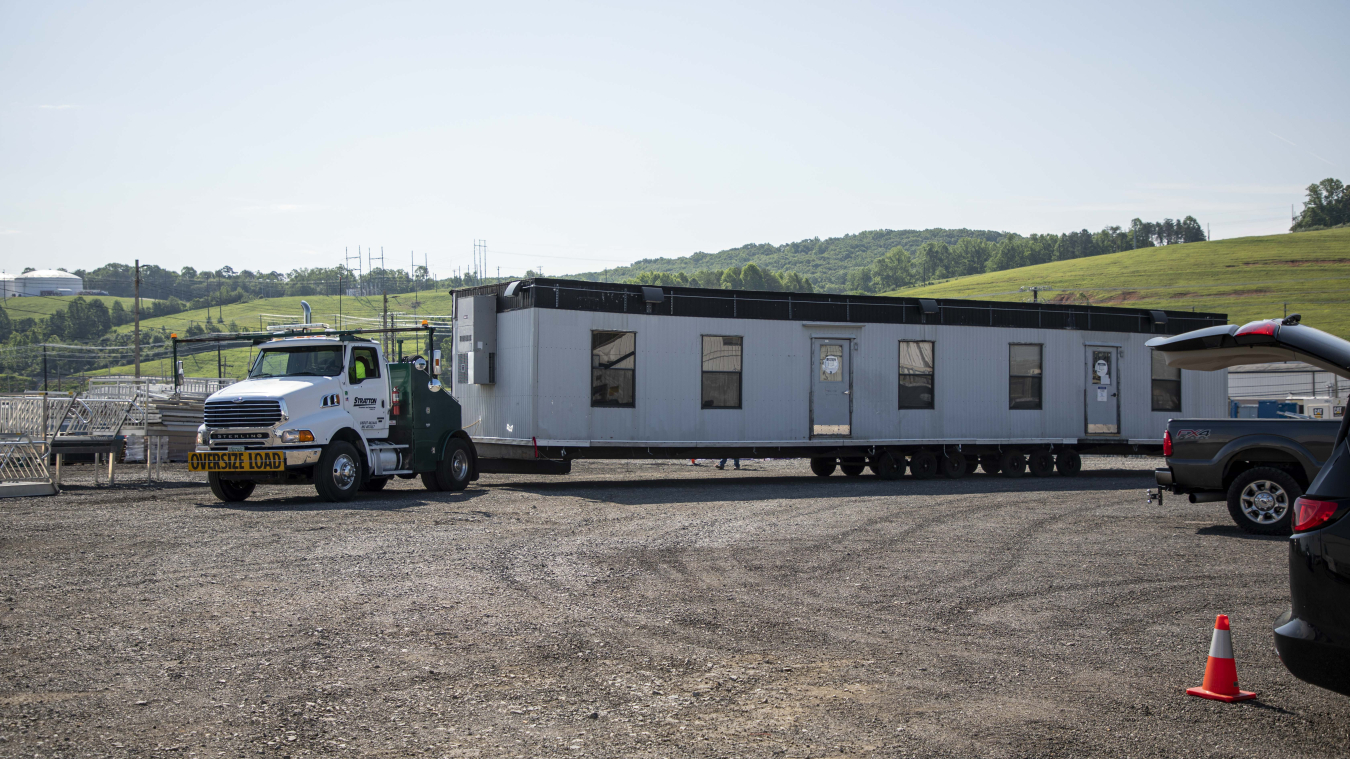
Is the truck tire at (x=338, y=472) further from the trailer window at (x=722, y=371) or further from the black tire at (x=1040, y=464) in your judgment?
the black tire at (x=1040, y=464)

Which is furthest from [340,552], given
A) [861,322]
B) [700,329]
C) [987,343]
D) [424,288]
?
[424,288]

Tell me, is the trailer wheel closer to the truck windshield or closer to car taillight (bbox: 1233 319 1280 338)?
the truck windshield

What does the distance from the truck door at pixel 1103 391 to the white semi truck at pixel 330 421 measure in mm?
12910

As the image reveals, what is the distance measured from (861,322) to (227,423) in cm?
1128

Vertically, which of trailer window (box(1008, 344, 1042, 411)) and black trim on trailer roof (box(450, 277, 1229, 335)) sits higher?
black trim on trailer roof (box(450, 277, 1229, 335))

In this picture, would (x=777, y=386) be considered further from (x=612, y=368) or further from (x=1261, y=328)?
(x=1261, y=328)

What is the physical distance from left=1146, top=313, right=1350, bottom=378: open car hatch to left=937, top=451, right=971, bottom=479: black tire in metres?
12.7

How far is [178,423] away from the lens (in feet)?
76.2

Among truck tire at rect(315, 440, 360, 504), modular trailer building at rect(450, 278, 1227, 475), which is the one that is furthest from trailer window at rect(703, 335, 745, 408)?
truck tire at rect(315, 440, 360, 504)

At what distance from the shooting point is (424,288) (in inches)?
5925

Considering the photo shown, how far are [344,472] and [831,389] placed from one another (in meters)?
8.99

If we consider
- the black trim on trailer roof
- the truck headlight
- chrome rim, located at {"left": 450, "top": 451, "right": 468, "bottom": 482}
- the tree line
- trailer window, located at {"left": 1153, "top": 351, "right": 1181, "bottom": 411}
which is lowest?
chrome rim, located at {"left": 450, "top": 451, "right": 468, "bottom": 482}

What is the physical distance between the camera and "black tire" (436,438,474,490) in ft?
53.3

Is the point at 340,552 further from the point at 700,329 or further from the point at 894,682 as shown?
the point at 700,329
